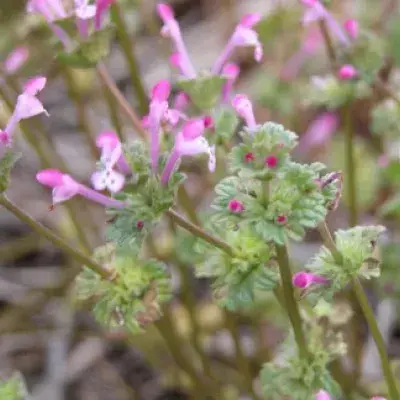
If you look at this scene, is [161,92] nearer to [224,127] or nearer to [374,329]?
[224,127]

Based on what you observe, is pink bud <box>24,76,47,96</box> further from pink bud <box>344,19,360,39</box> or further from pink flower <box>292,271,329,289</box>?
pink bud <box>344,19,360,39</box>

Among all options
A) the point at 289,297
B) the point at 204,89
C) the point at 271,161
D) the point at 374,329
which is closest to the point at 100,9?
the point at 204,89

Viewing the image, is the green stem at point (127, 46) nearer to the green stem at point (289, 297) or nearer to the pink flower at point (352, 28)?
the pink flower at point (352, 28)

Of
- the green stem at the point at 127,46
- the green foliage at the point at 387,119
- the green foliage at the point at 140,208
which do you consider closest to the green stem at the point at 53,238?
the green foliage at the point at 140,208

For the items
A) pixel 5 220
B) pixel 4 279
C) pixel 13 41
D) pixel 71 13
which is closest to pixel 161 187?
pixel 71 13

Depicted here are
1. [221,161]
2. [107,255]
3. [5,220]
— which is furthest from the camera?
[5,220]

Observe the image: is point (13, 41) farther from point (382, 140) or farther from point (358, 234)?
point (358, 234)
